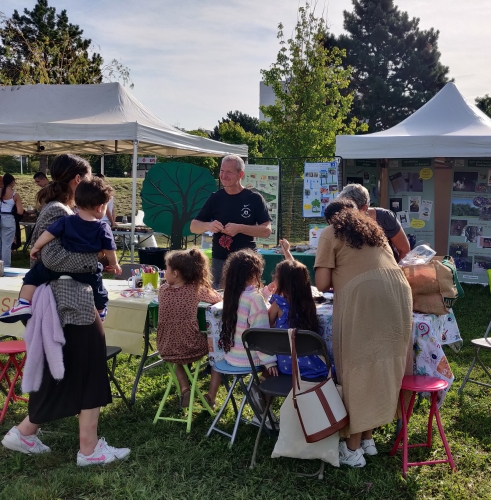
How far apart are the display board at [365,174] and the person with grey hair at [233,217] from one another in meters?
4.68

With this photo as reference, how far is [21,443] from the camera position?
2.90 m

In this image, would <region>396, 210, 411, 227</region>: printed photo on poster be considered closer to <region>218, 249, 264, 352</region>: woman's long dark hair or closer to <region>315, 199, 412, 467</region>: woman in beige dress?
<region>218, 249, 264, 352</region>: woman's long dark hair

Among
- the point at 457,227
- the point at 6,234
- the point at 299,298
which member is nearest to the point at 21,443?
the point at 299,298

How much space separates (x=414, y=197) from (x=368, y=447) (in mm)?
5789

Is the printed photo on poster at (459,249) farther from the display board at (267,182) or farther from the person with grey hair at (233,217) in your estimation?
the person with grey hair at (233,217)

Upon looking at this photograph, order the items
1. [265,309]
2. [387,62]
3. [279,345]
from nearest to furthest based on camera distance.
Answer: [279,345], [265,309], [387,62]

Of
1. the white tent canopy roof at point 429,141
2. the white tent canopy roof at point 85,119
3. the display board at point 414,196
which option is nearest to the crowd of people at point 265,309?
the white tent canopy roof at point 429,141

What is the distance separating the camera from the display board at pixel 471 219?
310 inches

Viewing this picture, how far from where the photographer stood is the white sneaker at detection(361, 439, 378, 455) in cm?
295

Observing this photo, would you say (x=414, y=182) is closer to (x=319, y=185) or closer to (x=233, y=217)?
(x=319, y=185)

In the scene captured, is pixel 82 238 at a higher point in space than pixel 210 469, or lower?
higher

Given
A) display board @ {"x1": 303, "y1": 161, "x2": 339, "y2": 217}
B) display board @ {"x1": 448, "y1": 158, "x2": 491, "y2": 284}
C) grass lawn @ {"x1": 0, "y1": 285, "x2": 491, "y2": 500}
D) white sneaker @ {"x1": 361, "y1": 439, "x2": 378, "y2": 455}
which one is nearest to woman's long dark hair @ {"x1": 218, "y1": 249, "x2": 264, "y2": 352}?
grass lawn @ {"x1": 0, "y1": 285, "x2": 491, "y2": 500}

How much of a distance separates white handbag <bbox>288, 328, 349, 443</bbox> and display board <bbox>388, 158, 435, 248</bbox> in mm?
5747

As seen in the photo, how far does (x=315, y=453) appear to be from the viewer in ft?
8.71
